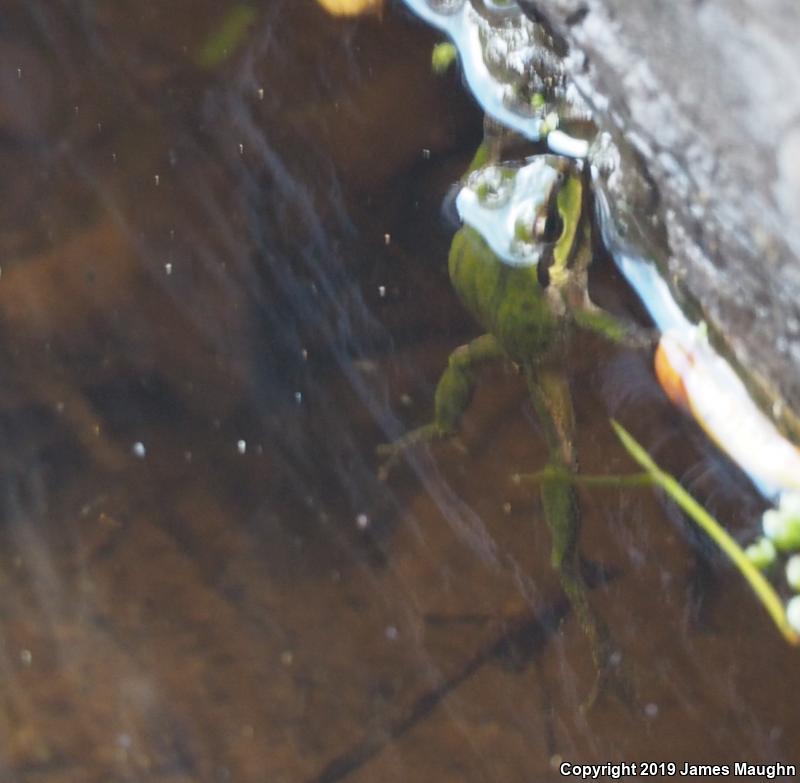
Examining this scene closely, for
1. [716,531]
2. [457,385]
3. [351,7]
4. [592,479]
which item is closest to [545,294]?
[457,385]

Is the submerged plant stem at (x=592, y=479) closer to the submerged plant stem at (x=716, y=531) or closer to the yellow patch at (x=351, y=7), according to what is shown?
the submerged plant stem at (x=716, y=531)

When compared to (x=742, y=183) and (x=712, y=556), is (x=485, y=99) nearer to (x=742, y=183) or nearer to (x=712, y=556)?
(x=742, y=183)

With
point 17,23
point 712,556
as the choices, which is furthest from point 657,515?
point 17,23

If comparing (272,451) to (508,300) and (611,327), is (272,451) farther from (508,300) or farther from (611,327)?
(611,327)

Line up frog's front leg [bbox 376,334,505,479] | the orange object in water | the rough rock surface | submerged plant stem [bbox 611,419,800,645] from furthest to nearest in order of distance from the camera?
frog's front leg [bbox 376,334,505,479]
the orange object in water
submerged plant stem [bbox 611,419,800,645]
the rough rock surface

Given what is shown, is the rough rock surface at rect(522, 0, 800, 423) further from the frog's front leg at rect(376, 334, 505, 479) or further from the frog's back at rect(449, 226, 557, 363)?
the frog's front leg at rect(376, 334, 505, 479)

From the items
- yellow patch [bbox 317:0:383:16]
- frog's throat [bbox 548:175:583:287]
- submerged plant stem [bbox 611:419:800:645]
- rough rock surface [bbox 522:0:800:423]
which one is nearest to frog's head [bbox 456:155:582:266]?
frog's throat [bbox 548:175:583:287]

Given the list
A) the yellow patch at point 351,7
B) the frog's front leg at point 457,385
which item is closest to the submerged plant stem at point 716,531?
the frog's front leg at point 457,385

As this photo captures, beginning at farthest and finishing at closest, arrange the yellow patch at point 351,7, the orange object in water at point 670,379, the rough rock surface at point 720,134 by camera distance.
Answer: the yellow patch at point 351,7 → the orange object in water at point 670,379 → the rough rock surface at point 720,134
